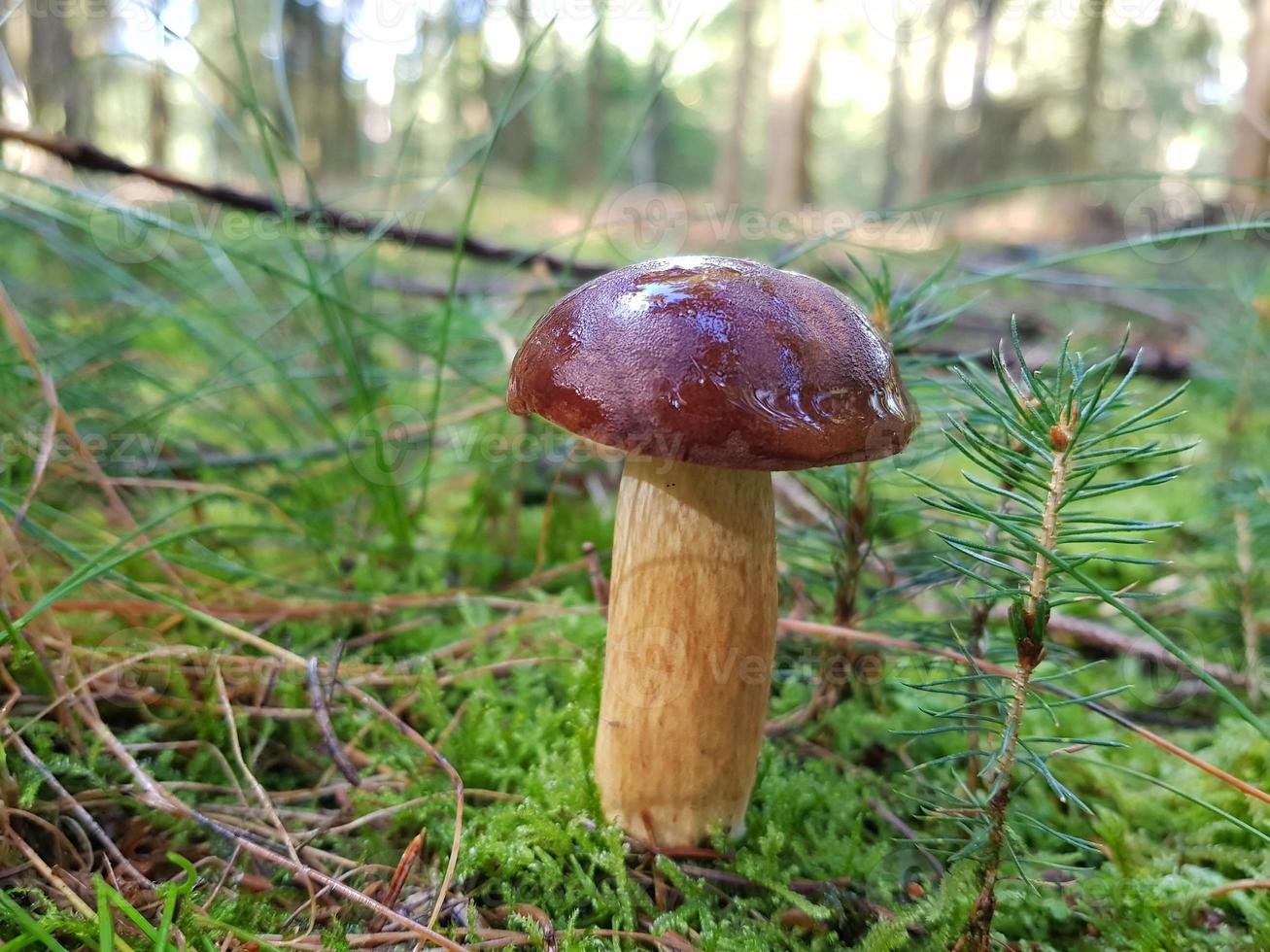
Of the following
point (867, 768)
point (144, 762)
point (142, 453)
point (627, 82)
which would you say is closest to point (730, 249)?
point (142, 453)

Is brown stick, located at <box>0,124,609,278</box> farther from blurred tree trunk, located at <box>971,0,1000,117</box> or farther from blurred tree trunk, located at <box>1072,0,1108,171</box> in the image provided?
blurred tree trunk, located at <box>971,0,1000,117</box>

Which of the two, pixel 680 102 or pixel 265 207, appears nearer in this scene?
pixel 265 207

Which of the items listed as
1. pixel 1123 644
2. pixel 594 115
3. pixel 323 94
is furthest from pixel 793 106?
pixel 594 115

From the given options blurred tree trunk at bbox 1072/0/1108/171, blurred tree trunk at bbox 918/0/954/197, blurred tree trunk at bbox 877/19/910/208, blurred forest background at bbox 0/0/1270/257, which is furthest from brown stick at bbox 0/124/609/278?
blurred tree trunk at bbox 877/19/910/208

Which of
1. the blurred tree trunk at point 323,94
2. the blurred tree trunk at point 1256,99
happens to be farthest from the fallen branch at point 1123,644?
the blurred tree trunk at point 323,94

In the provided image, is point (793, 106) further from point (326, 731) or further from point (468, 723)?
point (326, 731)
